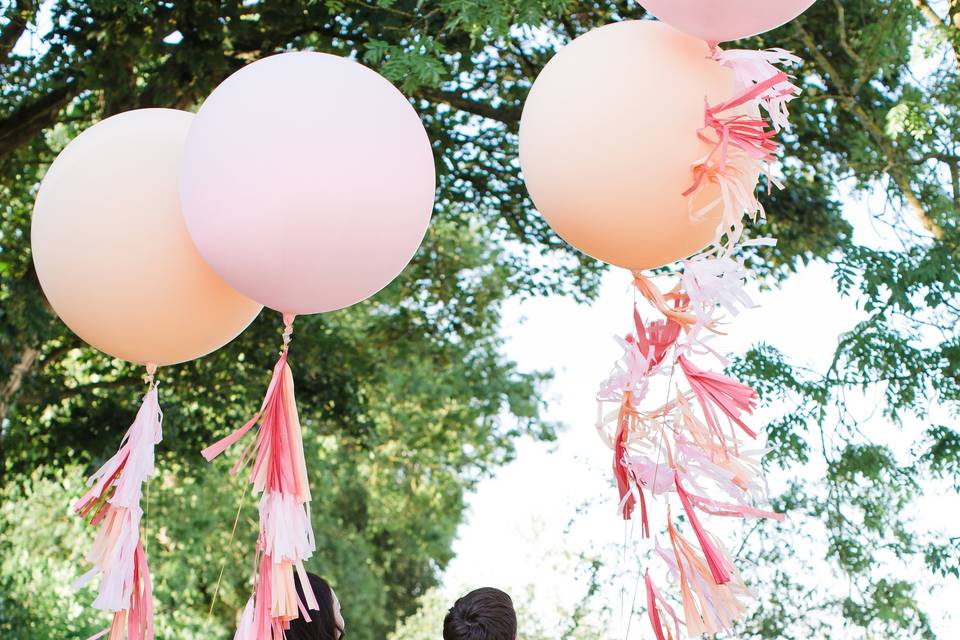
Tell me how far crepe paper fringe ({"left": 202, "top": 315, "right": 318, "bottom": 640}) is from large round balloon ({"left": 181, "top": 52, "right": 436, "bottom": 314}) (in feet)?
0.54

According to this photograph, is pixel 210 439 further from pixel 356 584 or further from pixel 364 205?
pixel 364 205

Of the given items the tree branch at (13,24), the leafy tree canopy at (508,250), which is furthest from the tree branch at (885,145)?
the tree branch at (13,24)

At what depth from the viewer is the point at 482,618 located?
1.77 m

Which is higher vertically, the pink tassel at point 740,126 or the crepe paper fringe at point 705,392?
the pink tassel at point 740,126

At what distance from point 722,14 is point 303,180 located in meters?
0.65

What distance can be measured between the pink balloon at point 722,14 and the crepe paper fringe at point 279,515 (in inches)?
30.4

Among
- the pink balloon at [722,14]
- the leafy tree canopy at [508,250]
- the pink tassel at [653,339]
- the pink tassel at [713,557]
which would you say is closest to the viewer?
the pink balloon at [722,14]

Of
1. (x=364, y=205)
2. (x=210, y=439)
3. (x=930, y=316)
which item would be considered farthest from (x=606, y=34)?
(x=210, y=439)

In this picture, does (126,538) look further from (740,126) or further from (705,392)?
(740,126)

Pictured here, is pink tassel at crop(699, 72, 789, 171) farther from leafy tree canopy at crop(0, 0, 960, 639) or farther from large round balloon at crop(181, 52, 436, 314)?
leafy tree canopy at crop(0, 0, 960, 639)

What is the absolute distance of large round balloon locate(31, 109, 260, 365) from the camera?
6.07ft

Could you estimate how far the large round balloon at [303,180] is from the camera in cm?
164

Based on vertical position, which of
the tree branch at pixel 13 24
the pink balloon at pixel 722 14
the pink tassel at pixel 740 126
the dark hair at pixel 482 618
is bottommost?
the dark hair at pixel 482 618

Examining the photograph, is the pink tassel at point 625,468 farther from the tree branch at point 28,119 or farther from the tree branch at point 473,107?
the tree branch at point 28,119
